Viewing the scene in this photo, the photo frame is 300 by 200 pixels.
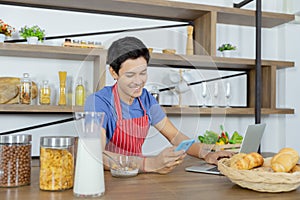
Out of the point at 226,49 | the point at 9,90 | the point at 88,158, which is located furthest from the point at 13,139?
the point at 226,49

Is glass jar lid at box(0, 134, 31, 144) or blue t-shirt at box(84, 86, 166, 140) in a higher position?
blue t-shirt at box(84, 86, 166, 140)

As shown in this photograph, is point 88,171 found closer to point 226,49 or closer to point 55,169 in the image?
point 55,169

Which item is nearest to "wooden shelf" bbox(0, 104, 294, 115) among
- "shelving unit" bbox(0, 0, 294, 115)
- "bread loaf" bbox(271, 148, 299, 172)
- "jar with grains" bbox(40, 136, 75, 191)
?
"shelving unit" bbox(0, 0, 294, 115)

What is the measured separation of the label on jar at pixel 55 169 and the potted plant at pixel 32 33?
108 centimetres

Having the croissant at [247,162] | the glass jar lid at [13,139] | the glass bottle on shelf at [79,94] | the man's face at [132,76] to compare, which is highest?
the man's face at [132,76]

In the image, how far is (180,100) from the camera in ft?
3.96

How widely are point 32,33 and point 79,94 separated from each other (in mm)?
924

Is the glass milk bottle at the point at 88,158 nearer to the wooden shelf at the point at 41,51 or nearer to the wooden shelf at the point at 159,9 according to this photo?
the wooden shelf at the point at 41,51

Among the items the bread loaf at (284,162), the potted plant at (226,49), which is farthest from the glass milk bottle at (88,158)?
the potted plant at (226,49)

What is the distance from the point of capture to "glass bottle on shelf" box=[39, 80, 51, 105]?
1971 mm

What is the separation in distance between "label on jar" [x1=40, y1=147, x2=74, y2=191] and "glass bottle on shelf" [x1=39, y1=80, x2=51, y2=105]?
3.28ft

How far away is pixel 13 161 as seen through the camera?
1022 millimetres

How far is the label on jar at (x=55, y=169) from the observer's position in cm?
99

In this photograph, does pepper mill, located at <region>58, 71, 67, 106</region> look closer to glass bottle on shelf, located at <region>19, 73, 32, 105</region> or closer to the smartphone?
glass bottle on shelf, located at <region>19, 73, 32, 105</region>
